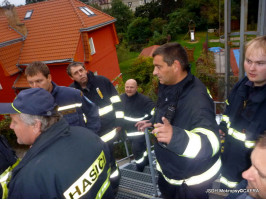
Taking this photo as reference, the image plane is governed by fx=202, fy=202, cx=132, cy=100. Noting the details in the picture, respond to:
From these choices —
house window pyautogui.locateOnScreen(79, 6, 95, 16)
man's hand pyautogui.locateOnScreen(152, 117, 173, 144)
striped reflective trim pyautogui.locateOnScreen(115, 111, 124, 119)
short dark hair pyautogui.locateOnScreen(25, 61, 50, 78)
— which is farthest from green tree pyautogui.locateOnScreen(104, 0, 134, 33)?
man's hand pyautogui.locateOnScreen(152, 117, 173, 144)

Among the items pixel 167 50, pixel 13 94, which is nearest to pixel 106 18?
pixel 13 94

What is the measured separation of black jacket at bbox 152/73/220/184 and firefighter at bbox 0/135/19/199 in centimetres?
149

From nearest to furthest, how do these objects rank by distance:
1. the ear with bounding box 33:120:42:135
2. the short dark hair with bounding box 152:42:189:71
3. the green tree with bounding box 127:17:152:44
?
the ear with bounding box 33:120:42:135, the short dark hair with bounding box 152:42:189:71, the green tree with bounding box 127:17:152:44

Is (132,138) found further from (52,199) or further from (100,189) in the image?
(52,199)

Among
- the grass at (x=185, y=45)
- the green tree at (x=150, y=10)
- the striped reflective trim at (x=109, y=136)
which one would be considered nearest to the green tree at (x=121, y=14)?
the green tree at (x=150, y=10)

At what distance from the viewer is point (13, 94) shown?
13852 mm

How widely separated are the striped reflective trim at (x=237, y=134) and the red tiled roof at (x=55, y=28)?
11407mm

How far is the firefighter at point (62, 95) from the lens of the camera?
2.74 m

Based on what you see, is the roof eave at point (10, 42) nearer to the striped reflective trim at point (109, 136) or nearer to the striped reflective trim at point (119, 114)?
the striped reflective trim at point (119, 114)

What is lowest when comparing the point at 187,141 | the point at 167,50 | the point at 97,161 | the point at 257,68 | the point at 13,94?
the point at 13,94

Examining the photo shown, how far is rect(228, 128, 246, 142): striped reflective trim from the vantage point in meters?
2.02

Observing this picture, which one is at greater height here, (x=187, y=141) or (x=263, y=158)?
(x=263, y=158)

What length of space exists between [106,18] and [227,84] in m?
13.5

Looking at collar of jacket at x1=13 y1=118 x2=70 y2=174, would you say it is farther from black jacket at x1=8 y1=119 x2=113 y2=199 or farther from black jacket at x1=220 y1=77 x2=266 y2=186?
black jacket at x1=220 y1=77 x2=266 y2=186
